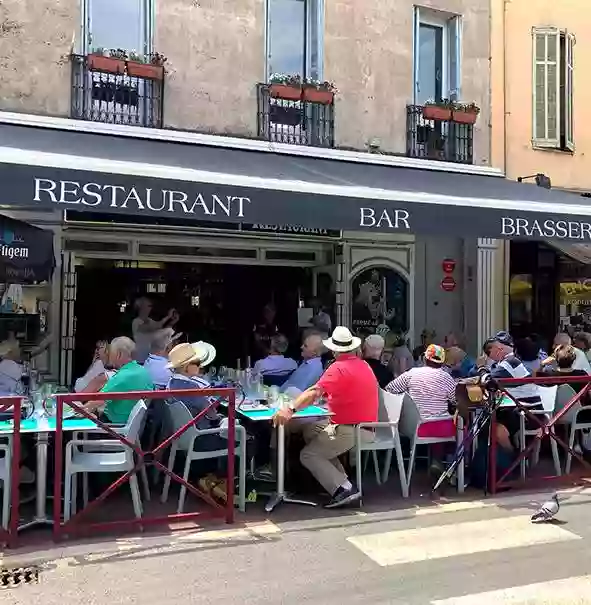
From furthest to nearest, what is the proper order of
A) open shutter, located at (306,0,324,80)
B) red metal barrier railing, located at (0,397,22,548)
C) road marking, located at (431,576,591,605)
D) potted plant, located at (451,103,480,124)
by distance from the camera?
1. potted plant, located at (451,103,480,124)
2. open shutter, located at (306,0,324,80)
3. red metal barrier railing, located at (0,397,22,548)
4. road marking, located at (431,576,591,605)

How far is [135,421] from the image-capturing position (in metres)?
5.64

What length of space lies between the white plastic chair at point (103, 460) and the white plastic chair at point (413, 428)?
7.96 feet

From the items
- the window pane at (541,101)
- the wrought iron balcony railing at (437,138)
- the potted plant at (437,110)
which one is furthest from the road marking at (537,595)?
the window pane at (541,101)

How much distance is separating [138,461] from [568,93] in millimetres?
10151

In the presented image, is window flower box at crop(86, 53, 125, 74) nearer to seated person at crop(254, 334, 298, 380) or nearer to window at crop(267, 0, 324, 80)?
window at crop(267, 0, 324, 80)

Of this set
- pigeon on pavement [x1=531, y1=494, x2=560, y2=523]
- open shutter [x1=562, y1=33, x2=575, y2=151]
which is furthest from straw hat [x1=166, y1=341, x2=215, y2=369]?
open shutter [x1=562, y1=33, x2=575, y2=151]

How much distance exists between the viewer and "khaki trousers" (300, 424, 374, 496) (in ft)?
20.5

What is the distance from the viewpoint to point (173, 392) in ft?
18.1

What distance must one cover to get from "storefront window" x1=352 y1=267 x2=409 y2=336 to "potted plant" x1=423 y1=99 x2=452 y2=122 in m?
2.43

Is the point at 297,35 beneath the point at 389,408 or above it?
above

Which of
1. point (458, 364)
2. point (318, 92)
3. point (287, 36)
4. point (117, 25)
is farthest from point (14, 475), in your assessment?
point (287, 36)

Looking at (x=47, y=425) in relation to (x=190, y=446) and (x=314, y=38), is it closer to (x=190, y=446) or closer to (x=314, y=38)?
(x=190, y=446)

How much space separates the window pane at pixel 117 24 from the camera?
368 inches

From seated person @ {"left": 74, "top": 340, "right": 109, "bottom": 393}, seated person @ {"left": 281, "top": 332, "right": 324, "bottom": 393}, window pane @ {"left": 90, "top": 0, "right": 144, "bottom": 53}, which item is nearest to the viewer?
seated person @ {"left": 74, "top": 340, "right": 109, "bottom": 393}
